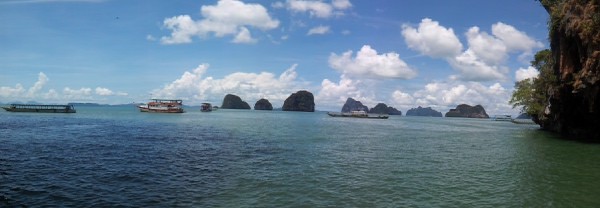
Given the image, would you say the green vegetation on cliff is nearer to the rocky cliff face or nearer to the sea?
the rocky cliff face

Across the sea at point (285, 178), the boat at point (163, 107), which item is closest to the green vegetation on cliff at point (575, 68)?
the sea at point (285, 178)

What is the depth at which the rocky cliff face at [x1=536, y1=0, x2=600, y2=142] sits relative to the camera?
140 ft

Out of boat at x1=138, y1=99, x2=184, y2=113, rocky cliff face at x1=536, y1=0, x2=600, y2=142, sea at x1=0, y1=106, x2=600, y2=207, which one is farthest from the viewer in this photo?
Result: boat at x1=138, y1=99, x2=184, y2=113

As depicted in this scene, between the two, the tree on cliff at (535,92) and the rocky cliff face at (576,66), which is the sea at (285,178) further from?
the tree on cliff at (535,92)

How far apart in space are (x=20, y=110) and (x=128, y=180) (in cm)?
13698

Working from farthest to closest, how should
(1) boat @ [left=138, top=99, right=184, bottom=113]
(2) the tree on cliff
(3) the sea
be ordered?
(1) boat @ [left=138, top=99, right=184, bottom=113]
(2) the tree on cliff
(3) the sea

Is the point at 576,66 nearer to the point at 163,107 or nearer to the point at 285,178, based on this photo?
the point at 285,178

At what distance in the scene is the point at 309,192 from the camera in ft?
69.7

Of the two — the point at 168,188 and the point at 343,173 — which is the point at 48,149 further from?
the point at 343,173

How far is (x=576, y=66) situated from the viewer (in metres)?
49.5

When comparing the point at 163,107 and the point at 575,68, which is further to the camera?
the point at 163,107

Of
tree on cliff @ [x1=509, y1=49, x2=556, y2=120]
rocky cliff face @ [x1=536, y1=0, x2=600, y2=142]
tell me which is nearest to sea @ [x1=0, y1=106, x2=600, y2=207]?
rocky cliff face @ [x1=536, y1=0, x2=600, y2=142]

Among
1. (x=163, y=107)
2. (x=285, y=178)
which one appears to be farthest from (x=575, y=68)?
(x=163, y=107)

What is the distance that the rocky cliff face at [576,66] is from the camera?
42656 mm
